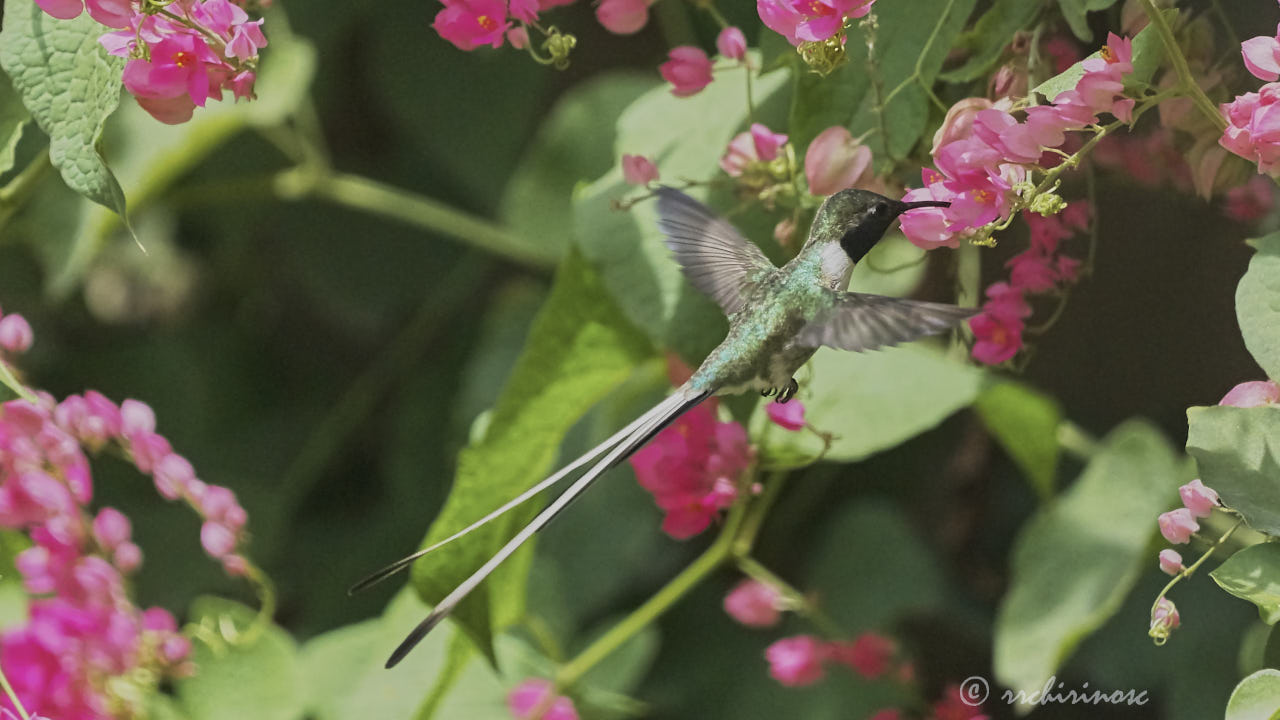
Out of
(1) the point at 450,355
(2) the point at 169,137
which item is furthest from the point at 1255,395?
(1) the point at 450,355

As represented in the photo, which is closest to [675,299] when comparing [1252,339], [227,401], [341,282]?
[1252,339]

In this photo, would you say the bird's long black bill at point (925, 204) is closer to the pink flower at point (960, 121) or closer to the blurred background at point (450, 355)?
the pink flower at point (960, 121)

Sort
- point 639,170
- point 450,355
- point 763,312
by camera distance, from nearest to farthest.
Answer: point 763,312 → point 639,170 → point 450,355

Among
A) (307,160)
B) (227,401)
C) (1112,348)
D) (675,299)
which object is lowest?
(227,401)

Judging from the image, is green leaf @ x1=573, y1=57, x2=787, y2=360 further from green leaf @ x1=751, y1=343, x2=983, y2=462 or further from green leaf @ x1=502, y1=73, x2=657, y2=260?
green leaf @ x1=502, y1=73, x2=657, y2=260

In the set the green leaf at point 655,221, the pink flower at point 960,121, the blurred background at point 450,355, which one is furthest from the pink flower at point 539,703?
the pink flower at point 960,121

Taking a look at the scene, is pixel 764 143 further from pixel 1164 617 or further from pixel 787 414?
pixel 1164 617

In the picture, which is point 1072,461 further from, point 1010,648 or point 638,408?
point 638,408
